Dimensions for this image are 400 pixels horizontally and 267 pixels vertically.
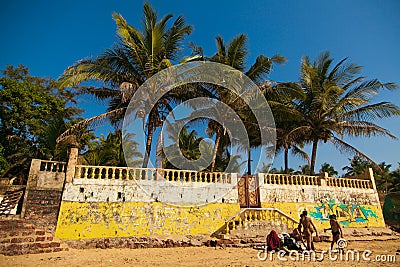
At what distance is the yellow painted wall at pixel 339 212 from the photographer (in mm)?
12763

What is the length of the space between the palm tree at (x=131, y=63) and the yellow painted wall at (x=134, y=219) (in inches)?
88.9

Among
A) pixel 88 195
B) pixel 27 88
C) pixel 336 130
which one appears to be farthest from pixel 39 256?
pixel 336 130

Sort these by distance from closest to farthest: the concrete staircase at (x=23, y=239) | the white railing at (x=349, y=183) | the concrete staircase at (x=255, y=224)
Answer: the concrete staircase at (x=23, y=239) → the concrete staircase at (x=255, y=224) → the white railing at (x=349, y=183)

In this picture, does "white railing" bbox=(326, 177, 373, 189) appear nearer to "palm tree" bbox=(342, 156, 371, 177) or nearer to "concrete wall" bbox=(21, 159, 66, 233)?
"concrete wall" bbox=(21, 159, 66, 233)

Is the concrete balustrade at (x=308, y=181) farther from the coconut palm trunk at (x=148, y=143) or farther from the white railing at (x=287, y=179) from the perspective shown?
the coconut palm trunk at (x=148, y=143)

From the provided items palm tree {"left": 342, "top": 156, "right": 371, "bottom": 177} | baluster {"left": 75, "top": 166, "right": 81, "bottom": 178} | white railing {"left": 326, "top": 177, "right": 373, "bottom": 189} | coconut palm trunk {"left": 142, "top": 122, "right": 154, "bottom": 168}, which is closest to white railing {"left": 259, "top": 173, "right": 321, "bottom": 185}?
white railing {"left": 326, "top": 177, "right": 373, "bottom": 189}

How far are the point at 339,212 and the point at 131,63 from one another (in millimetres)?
11982

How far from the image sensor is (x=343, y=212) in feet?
44.8

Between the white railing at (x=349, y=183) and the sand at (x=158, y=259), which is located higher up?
the white railing at (x=349, y=183)

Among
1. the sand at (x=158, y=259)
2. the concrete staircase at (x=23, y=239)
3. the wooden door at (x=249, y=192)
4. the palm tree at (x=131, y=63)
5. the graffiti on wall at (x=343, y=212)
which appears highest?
the palm tree at (x=131, y=63)

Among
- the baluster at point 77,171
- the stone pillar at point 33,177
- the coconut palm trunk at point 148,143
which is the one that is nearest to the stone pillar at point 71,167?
the baluster at point 77,171

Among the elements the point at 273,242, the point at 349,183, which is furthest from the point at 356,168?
the point at 273,242

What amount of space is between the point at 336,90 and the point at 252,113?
4623 mm

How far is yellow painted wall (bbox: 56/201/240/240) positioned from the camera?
32.3ft
